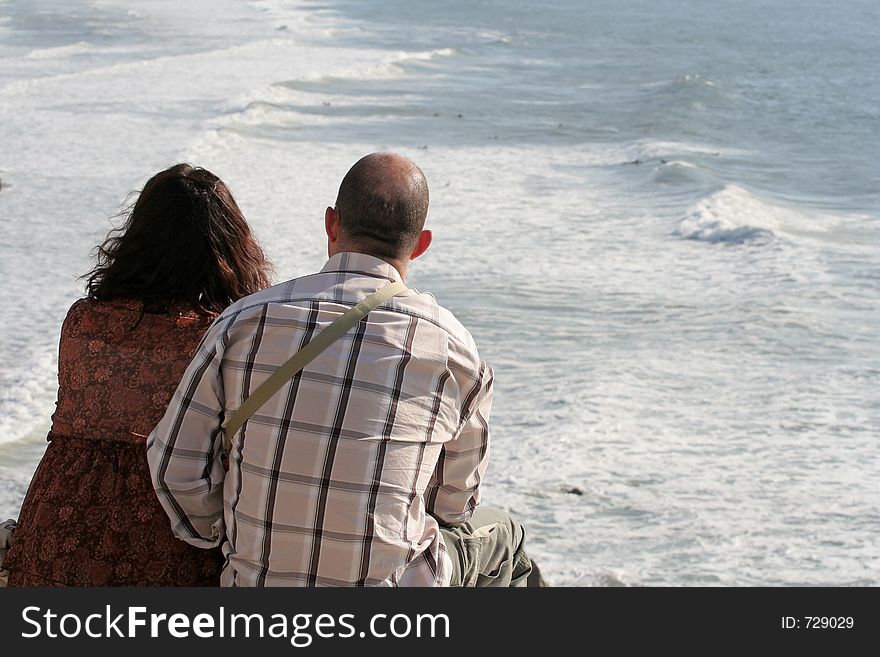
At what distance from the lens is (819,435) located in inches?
284

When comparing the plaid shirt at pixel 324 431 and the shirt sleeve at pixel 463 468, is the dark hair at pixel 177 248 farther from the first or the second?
the shirt sleeve at pixel 463 468

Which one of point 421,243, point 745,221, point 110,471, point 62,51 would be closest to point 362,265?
point 421,243

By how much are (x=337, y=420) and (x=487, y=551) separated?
2.30ft

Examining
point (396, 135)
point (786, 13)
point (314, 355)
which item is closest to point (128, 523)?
point (314, 355)

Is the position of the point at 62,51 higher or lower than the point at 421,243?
lower

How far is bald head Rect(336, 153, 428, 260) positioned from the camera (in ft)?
7.39

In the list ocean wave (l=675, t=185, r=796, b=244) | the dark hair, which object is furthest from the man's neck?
ocean wave (l=675, t=185, r=796, b=244)

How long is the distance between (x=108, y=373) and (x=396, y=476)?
2.27 feet

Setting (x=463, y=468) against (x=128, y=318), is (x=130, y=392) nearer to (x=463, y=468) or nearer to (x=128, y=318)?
(x=128, y=318)

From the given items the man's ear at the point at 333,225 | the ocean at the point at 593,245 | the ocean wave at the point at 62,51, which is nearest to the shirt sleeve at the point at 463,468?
the man's ear at the point at 333,225

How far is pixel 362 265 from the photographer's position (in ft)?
7.38

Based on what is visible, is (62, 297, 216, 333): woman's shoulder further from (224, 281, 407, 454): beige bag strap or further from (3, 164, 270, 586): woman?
(224, 281, 407, 454): beige bag strap

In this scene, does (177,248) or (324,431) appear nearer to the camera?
(324,431)

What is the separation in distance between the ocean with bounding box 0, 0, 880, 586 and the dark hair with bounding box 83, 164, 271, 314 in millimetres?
3297
